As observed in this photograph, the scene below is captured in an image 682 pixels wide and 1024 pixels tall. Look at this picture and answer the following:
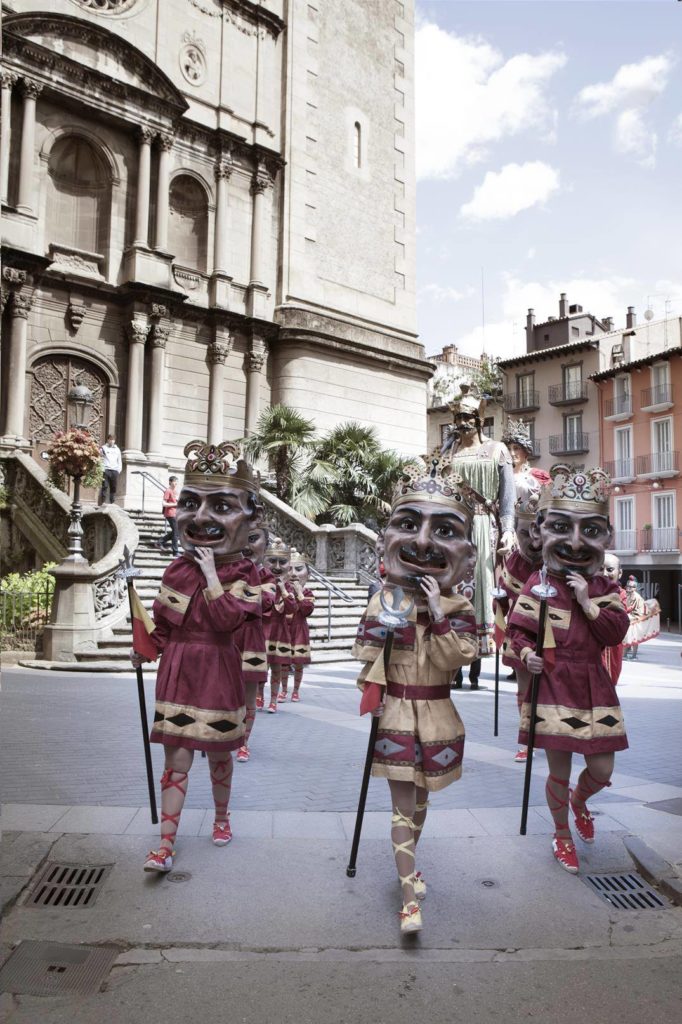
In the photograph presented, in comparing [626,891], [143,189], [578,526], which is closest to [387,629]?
[578,526]

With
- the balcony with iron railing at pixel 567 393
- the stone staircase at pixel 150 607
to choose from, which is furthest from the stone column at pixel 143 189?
the balcony with iron railing at pixel 567 393

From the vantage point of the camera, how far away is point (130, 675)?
464 inches

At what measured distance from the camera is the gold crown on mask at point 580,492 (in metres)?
4.79

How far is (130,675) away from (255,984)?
29.3 feet

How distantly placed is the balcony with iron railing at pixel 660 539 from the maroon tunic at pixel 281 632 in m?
28.0

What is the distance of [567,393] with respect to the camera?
1556 inches

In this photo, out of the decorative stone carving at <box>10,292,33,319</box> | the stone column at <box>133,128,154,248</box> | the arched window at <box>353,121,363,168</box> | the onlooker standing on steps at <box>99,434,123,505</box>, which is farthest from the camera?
the arched window at <box>353,121,363,168</box>

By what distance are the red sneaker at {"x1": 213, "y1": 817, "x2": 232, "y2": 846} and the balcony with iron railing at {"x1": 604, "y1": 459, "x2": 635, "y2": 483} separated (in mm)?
33909

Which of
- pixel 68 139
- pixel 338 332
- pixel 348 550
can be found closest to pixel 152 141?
pixel 68 139

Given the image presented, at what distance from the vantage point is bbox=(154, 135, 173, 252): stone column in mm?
21766

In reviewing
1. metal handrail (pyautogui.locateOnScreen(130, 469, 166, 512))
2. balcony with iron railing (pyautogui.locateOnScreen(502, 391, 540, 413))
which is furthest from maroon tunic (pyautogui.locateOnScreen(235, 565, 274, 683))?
balcony with iron railing (pyautogui.locateOnScreen(502, 391, 540, 413))

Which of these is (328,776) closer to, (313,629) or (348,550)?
(313,629)

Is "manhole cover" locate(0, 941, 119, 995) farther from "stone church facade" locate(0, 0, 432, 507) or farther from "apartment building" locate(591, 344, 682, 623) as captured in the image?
"apartment building" locate(591, 344, 682, 623)

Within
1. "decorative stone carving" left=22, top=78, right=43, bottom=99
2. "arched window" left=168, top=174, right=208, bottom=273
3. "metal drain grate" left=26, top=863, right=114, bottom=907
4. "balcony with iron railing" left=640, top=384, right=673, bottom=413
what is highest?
"decorative stone carving" left=22, top=78, right=43, bottom=99
